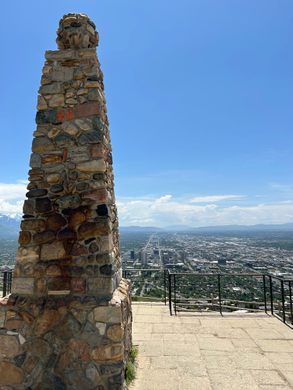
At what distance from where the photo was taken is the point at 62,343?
326cm

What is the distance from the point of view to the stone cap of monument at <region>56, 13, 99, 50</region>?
3.99 meters

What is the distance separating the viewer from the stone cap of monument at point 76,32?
3.99m

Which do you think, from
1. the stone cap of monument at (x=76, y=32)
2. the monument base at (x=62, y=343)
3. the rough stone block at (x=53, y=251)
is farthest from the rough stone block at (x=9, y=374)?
the stone cap of monument at (x=76, y=32)

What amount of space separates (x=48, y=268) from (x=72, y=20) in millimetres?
3371

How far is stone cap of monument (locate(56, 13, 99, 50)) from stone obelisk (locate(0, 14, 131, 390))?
1cm

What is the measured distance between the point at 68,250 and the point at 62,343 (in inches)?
40.6

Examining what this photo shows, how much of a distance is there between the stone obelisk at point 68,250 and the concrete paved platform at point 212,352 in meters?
0.76

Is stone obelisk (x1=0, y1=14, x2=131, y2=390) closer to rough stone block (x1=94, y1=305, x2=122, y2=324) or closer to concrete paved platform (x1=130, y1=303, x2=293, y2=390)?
rough stone block (x1=94, y1=305, x2=122, y2=324)

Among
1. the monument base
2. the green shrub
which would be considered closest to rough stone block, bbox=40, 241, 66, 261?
the monument base

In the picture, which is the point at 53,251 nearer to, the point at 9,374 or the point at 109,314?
the point at 109,314

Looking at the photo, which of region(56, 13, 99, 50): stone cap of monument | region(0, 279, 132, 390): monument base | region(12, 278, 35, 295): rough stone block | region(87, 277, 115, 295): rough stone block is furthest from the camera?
region(56, 13, 99, 50): stone cap of monument

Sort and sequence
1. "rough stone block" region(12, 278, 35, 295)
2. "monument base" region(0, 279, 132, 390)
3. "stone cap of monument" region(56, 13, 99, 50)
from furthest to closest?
"stone cap of monument" region(56, 13, 99, 50) → "rough stone block" region(12, 278, 35, 295) → "monument base" region(0, 279, 132, 390)

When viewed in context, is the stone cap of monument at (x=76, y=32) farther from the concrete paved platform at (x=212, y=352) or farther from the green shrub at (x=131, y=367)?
the concrete paved platform at (x=212, y=352)

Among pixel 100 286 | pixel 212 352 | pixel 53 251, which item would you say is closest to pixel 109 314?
pixel 100 286
